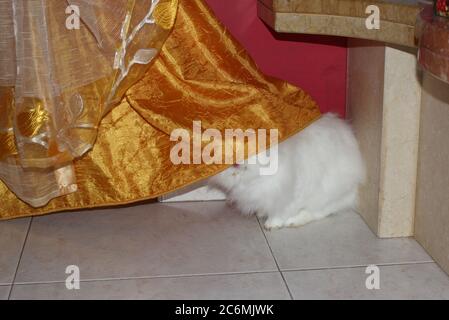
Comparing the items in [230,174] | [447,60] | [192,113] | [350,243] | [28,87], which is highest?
[447,60]

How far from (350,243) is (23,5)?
0.97 meters

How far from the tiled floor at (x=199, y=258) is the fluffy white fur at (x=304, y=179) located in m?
0.05

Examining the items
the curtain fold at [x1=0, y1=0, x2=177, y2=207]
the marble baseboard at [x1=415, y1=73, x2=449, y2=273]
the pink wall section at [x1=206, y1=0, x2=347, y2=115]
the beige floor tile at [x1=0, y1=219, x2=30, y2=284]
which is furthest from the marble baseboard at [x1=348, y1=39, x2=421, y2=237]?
the beige floor tile at [x1=0, y1=219, x2=30, y2=284]

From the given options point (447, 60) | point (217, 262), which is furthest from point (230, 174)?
point (447, 60)

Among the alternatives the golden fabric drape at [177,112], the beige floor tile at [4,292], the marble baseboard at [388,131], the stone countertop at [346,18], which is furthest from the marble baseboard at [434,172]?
the beige floor tile at [4,292]

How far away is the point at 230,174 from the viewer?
190 cm

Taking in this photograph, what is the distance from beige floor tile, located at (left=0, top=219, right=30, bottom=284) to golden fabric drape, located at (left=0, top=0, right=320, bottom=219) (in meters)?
0.04

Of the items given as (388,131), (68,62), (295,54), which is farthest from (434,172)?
(68,62)

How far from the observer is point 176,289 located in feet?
5.35

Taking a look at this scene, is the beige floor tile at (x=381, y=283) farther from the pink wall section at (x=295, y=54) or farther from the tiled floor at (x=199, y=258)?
the pink wall section at (x=295, y=54)

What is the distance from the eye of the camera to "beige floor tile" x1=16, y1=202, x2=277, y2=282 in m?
1.73

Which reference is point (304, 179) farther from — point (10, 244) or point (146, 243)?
point (10, 244)

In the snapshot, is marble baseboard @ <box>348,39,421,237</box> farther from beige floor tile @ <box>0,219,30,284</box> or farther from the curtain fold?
beige floor tile @ <box>0,219,30,284</box>

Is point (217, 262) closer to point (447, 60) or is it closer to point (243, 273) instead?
point (243, 273)
